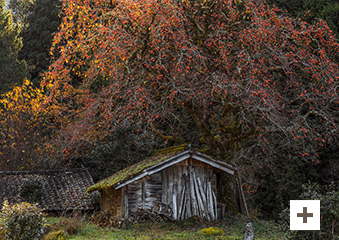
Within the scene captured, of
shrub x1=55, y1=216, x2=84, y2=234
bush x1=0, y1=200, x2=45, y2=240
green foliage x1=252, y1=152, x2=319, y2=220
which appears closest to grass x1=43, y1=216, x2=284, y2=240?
shrub x1=55, y1=216, x2=84, y2=234

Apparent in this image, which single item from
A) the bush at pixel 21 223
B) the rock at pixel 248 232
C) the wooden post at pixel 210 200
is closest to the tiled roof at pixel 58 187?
the wooden post at pixel 210 200

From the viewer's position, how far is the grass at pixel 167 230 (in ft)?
41.4

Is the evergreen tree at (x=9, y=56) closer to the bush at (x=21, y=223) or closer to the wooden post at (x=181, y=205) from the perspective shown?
the wooden post at (x=181, y=205)

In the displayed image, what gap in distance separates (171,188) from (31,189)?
705 cm

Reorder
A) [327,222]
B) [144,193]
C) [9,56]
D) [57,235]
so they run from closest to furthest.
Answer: [327,222] → [57,235] → [144,193] → [9,56]

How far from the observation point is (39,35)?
3144 cm

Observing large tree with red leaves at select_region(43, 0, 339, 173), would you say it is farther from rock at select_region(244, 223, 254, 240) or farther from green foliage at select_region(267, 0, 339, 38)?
green foliage at select_region(267, 0, 339, 38)

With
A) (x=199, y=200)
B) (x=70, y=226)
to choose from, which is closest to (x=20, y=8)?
(x=199, y=200)

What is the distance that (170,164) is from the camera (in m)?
15.2

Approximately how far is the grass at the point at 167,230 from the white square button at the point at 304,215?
4110 mm

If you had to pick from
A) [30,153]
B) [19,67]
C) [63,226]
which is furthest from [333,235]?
[19,67]

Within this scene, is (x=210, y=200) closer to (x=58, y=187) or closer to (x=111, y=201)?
(x=111, y=201)

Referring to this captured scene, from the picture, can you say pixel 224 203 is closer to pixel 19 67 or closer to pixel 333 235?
pixel 333 235

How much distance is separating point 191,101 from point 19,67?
15507mm
